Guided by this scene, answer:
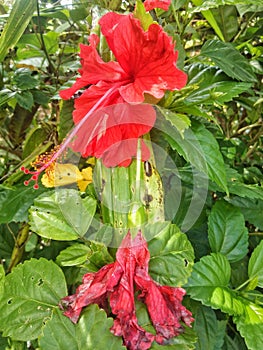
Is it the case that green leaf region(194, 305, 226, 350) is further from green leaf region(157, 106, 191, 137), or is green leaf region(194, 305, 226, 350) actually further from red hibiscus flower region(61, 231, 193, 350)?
green leaf region(157, 106, 191, 137)

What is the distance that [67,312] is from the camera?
0.54 metres

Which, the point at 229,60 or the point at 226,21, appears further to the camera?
the point at 226,21

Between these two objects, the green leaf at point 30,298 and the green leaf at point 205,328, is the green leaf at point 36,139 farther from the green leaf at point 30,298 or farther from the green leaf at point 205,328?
the green leaf at point 205,328

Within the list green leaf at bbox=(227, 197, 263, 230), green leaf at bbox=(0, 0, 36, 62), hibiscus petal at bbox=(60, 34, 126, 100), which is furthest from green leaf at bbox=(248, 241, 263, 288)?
green leaf at bbox=(0, 0, 36, 62)

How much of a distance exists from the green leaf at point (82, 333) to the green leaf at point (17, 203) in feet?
0.78

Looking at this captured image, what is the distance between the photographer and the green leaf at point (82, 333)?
20.2 inches

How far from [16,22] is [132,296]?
15.6 inches

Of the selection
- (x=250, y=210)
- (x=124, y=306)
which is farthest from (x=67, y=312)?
(x=250, y=210)

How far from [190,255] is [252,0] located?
0.39 metres

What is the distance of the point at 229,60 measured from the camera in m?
0.72

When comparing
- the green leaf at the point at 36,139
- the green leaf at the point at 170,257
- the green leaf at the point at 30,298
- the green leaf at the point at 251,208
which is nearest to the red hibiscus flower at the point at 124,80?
the green leaf at the point at 170,257

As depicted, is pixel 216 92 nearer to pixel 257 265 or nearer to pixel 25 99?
pixel 257 265

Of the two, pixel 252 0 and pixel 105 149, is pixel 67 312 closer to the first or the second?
pixel 105 149

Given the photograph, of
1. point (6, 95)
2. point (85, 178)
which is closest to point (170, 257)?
point (85, 178)
